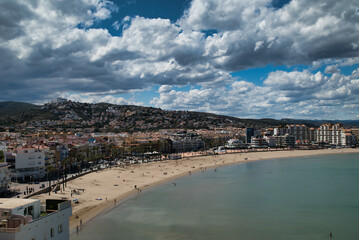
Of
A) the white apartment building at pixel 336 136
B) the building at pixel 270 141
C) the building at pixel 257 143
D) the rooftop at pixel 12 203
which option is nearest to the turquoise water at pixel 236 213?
the rooftop at pixel 12 203

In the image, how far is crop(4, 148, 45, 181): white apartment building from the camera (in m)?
39.0

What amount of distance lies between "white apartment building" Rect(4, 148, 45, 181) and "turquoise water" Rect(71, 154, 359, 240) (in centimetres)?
1562

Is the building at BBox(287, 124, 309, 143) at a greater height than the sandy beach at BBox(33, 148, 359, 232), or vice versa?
the building at BBox(287, 124, 309, 143)

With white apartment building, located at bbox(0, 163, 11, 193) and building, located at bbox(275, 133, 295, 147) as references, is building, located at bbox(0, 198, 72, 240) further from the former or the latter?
building, located at bbox(275, 133, 295, 147)

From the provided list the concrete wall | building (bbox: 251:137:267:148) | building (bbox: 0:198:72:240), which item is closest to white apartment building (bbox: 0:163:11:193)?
building (bbox: 0:198:72:240)

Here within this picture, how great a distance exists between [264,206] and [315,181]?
64.8 ft

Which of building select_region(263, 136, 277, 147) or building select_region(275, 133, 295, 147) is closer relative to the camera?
building select_region(263, 136, 277, 147)

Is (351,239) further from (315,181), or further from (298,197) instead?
(315,181)

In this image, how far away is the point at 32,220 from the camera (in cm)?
895

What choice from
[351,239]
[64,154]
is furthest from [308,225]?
[64,154]

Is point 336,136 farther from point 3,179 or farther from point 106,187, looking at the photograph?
point 3,179

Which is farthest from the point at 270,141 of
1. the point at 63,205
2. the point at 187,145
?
the point at 63,205

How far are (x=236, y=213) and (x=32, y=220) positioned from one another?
21.2 m

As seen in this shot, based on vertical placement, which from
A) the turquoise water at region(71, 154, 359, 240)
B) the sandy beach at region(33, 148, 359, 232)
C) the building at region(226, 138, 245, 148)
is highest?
the building at region(226, 138, 245, 148)
